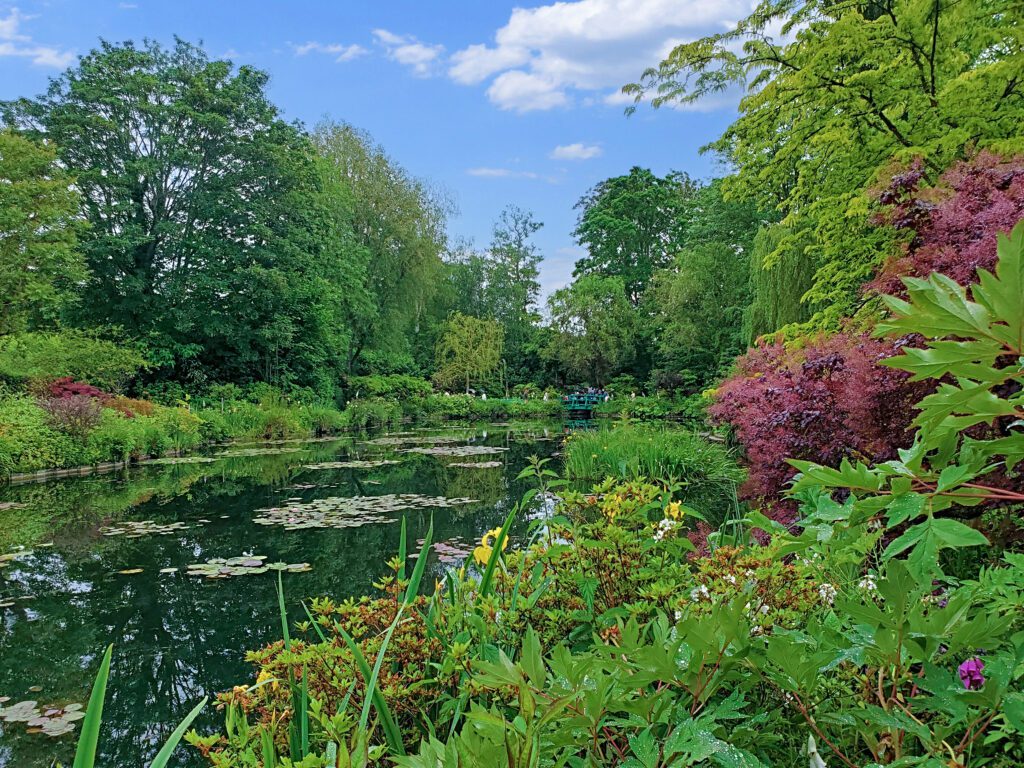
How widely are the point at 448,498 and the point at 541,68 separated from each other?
13.1 m

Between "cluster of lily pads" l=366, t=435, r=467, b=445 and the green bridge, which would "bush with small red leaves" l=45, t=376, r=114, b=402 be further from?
the green bridge

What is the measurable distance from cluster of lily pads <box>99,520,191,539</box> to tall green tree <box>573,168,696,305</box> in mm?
25248

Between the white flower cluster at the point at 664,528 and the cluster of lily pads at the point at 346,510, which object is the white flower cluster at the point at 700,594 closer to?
the white flower cluster at the point at 664,528

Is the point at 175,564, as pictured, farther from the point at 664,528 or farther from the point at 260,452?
the point at 260,452

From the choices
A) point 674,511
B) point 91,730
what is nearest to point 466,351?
point 674,511

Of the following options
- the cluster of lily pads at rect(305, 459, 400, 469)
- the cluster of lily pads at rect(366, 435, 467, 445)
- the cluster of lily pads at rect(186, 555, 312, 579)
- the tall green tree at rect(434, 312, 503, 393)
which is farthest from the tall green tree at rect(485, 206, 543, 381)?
the cluster of lily pads at rect(186, 555, 312, 579)

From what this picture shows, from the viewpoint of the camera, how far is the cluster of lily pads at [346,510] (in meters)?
5.34

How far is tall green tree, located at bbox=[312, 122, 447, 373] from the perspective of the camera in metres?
20.7

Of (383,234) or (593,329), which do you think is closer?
(383,234)

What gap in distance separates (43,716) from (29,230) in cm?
1155

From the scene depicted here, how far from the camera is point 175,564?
417 cm

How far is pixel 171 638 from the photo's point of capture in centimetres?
298

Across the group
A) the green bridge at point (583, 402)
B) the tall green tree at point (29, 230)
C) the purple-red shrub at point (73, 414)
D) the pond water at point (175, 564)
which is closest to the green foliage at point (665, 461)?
the pond water at point (175, 564)

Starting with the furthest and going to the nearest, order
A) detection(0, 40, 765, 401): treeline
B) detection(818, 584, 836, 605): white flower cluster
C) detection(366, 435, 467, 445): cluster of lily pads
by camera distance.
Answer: detection(366, 435, 467, 445): cluster of lily pads < detection(0, 40, 765, 401): treeline < detection(818, 584, 836, 605): white flower cluster
